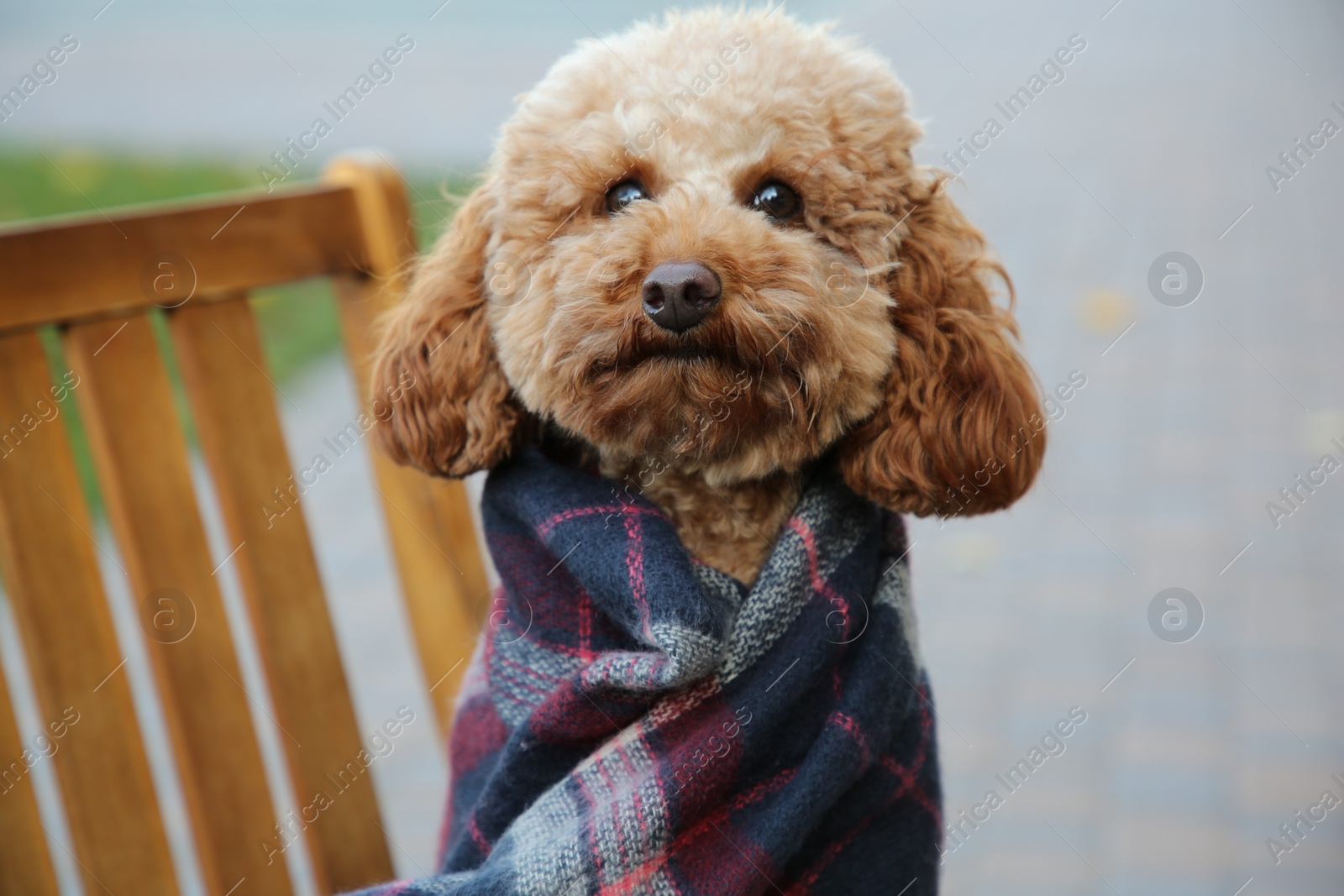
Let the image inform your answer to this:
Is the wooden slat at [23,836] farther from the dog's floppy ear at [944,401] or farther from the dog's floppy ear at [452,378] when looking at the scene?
the dog's floppy ear at [944,401]

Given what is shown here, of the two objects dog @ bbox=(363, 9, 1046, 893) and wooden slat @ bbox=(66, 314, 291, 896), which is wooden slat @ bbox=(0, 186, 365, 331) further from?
dog @ bbox=(363, 9, 1046, 893)

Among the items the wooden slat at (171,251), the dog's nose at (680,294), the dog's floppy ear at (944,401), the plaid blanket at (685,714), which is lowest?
the plaid blanket at (685,714)

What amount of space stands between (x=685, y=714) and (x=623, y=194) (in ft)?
1.76

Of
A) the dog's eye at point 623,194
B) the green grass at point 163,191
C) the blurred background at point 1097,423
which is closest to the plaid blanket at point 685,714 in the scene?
the dog's eye at point 623,194

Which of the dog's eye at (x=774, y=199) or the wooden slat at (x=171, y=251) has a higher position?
the wooden slat at (x=171, y=251)

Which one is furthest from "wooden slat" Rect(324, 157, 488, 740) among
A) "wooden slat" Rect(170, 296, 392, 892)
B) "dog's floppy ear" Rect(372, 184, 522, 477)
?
"dog's floppy ear" Rect(372, 184, 522, 477)

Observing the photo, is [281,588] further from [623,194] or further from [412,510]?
[623,194]

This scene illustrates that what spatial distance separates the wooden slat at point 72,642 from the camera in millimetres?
1214

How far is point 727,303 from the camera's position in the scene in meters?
1.04

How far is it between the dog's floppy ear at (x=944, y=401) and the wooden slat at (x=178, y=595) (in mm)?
785

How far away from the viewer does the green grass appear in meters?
4.55

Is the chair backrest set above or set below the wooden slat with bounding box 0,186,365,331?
below

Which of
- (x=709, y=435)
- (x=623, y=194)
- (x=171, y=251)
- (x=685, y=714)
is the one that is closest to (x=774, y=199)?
(x=623, y=194)

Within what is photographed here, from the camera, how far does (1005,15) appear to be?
10.7 m
